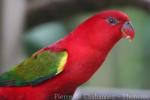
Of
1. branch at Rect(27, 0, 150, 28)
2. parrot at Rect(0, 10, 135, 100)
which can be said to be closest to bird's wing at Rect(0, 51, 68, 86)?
parrot at Rect(0, 10, 135, 100)

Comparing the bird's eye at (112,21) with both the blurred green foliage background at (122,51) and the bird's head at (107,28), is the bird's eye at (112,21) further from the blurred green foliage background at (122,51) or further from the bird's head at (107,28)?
the blurred green foliage background at (122,51)

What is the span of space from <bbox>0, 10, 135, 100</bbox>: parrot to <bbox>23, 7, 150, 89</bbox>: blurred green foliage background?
0.70ft

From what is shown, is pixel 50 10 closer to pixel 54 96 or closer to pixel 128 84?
pixel 128 84

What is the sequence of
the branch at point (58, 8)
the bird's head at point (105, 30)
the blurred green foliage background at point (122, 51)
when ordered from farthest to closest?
the branch at point (58, 8)
the blurred green foliage background at point (122, 51)
the bird's head at point (105, 30)

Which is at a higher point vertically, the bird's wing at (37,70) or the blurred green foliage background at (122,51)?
the blurred green foliage background at (122,51)

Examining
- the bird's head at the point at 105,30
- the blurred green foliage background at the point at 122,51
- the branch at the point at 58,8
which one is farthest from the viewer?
the branch at the point at 58,8

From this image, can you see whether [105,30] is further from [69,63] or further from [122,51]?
[122,51]

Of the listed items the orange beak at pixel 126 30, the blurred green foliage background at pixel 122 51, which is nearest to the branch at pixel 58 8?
the blurred green foliage background at pixel 122 51

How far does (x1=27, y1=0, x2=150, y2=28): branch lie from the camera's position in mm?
1461

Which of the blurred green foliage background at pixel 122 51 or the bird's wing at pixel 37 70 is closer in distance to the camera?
the bird's wing at pixel 37 70

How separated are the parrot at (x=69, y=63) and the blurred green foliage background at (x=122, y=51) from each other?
215 millimetres

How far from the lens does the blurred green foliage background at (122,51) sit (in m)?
1.28

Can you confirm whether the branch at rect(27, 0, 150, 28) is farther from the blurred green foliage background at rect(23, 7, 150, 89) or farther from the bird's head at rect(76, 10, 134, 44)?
the bird's head at rect(76, 10, 134, 44)

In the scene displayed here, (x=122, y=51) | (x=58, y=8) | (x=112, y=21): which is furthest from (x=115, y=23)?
(x=58, y=8)
